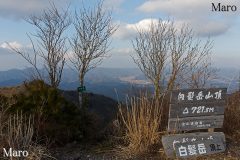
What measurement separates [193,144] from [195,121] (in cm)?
51

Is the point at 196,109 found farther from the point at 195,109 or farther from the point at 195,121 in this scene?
the point at 195,121

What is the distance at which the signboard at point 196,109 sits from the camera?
8.42 m

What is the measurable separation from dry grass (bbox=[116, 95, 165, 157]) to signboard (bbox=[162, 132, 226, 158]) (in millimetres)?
467

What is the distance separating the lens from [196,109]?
8.67 m

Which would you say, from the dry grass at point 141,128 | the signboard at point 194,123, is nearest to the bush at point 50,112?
the dry grass at point 141,128

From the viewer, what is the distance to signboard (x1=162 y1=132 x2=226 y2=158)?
8227mm

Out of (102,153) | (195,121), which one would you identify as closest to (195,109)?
(195,121)

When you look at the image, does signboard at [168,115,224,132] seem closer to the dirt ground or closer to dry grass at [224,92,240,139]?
the dirt ground

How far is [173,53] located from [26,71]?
4.99 m

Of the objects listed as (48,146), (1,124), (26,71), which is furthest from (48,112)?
(26,71)

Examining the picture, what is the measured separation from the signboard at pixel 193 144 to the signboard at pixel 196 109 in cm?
21

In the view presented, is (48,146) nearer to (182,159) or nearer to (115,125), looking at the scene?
(115,125)

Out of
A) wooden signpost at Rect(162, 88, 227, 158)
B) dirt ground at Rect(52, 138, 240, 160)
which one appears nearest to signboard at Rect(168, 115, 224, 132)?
wooden signpost at Rect(162, 88, 227, 158)

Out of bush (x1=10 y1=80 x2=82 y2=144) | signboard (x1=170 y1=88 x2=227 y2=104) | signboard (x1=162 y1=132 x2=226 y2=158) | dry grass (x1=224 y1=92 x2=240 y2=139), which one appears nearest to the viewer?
signboard (x1=162 y1=132 x2=226 y2=158)
